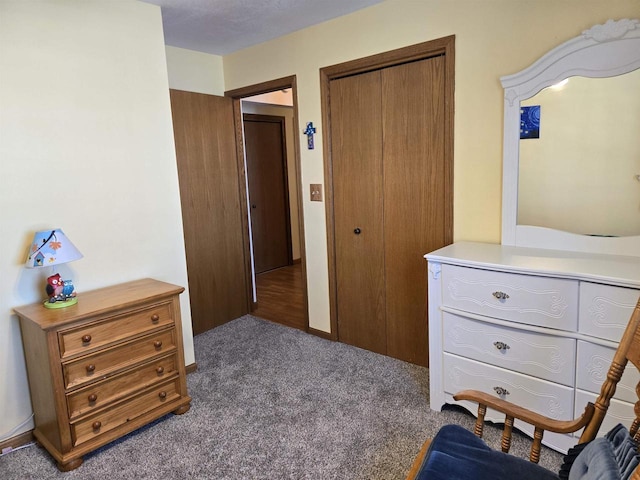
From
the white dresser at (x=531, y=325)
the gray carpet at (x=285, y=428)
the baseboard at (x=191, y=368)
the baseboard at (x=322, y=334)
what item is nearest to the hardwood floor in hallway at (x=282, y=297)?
the baseboard at (x=322, y=334)

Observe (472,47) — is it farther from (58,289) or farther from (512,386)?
(58,289)

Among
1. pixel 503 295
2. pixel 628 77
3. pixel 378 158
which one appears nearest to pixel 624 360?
pixel 503 295

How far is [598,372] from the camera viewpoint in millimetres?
1785

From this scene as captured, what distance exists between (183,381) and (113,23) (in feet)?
6.97

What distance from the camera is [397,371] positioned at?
9.35 feet

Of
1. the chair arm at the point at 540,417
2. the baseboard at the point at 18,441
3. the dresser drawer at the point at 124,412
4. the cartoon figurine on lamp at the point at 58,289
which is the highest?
the cartoon figurine on lamp at the point at 58,289

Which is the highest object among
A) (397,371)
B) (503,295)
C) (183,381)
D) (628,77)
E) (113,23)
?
(113,23)

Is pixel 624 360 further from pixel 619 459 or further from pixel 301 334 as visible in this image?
pixel 301 334

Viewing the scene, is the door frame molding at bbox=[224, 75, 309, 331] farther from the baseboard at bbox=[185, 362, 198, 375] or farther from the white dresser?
the white dresser

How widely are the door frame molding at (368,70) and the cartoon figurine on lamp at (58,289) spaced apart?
1.79 meters

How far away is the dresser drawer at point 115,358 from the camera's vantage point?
2023 millimetres

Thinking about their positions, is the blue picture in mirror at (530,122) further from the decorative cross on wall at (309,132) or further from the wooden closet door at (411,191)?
the decorative cross on wall at (309,132)

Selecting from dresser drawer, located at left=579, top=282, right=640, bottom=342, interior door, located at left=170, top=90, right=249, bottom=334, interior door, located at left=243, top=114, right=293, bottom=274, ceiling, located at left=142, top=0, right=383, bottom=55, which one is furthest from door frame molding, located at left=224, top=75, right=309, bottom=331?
dresser drawer, located at left=579, top=282, right=640, bottom=342

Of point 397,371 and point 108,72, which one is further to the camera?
point 397,371
